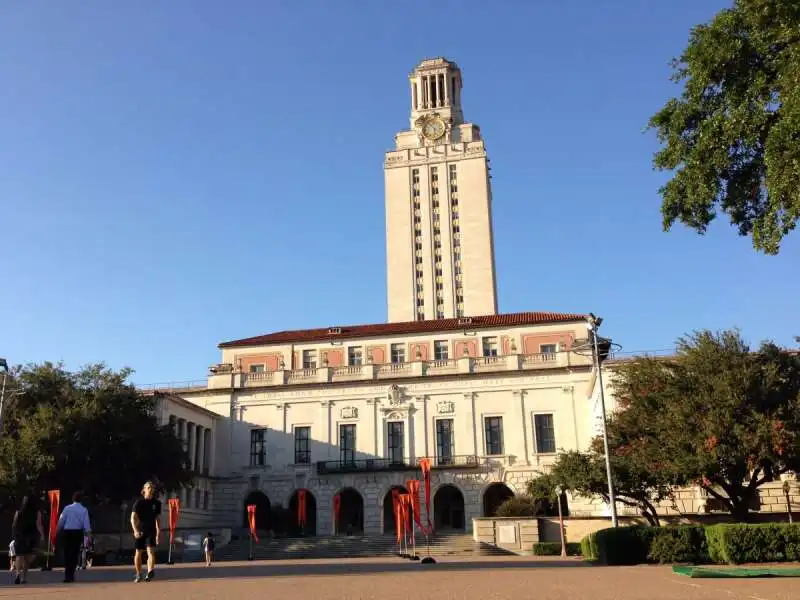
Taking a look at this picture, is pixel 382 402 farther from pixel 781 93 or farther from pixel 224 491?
pixel 781 93

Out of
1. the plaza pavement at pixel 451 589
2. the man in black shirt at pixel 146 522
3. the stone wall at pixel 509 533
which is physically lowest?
the stone wall at pixel 509 533

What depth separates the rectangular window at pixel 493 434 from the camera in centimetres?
5147

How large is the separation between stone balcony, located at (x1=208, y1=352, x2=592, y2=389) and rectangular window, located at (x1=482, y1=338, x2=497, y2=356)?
6.15ft

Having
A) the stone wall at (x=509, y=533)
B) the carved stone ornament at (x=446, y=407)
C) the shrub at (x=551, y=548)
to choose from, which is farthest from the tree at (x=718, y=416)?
the carved stone ornament at (x=446, y=407)

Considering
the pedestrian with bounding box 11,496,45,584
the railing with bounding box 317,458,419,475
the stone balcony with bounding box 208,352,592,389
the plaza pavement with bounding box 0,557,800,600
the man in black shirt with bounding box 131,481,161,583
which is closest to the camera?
the plaza pavement with bounding box 0,557,800,600

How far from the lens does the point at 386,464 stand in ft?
171

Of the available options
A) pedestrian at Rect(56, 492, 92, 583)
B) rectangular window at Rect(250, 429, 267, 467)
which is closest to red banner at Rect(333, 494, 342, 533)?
rectangular window at Rect(250, 429, 267, 467)

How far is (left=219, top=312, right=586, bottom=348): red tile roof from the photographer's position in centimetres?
5462

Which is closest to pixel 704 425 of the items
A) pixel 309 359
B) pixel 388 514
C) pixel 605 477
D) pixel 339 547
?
pixel 605 477

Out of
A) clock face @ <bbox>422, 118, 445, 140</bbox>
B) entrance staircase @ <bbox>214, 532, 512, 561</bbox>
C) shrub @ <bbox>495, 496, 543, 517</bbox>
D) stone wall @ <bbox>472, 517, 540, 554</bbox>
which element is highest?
clock face @ <bbox>422, 118, 445, 140</bbox>

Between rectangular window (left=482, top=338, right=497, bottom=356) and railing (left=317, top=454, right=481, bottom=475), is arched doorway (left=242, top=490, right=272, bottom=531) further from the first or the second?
rectangular window (left=482, top=338, right=497, bottom=356)

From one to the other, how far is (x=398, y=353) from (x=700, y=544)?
122 feet

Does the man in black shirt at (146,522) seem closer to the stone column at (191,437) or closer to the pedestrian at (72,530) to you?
the pedestrian at (72,530)

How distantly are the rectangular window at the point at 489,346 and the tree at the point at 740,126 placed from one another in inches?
1483
